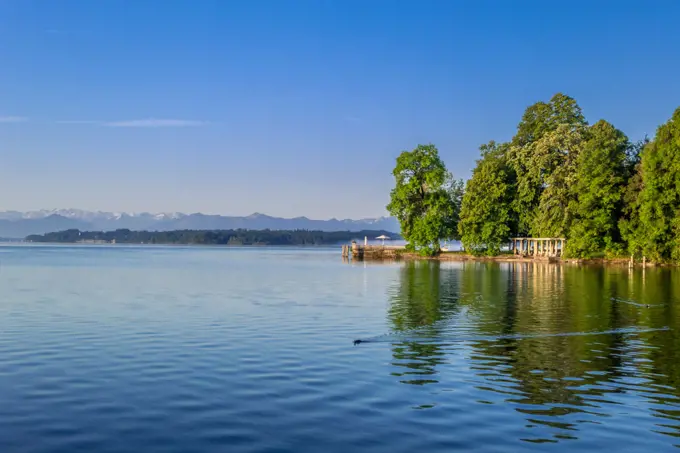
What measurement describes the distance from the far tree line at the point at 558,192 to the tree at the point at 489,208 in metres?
0.15

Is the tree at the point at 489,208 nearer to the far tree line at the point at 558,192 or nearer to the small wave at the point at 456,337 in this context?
the far tree line at the point at 558,192

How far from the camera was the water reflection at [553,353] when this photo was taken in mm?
13891

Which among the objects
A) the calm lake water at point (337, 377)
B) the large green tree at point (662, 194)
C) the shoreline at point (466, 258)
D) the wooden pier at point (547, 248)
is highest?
the large green tree at point (662, 194)

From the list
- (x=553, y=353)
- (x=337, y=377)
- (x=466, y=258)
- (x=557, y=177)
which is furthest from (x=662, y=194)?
(x=337, y=377)

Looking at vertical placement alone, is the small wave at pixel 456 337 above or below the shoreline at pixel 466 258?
below

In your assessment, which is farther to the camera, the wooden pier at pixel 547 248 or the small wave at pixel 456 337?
the wooden pier at pixel 547 248

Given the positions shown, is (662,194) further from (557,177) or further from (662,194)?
(557,177)

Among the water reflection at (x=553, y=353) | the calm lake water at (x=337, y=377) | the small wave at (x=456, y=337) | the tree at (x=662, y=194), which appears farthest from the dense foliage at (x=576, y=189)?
the small wave at (x=456, y=337)

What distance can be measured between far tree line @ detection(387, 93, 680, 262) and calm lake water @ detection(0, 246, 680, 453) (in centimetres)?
4382

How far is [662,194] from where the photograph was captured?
72062 millimetres

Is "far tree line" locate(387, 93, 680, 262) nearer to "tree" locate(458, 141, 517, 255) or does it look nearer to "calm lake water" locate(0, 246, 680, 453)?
"tree" locate(458, 141, 517, 255)

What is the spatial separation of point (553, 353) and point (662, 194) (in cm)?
5925

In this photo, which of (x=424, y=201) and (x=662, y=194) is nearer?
(x=662, y=194)

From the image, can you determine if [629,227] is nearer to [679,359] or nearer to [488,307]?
[488,307]
